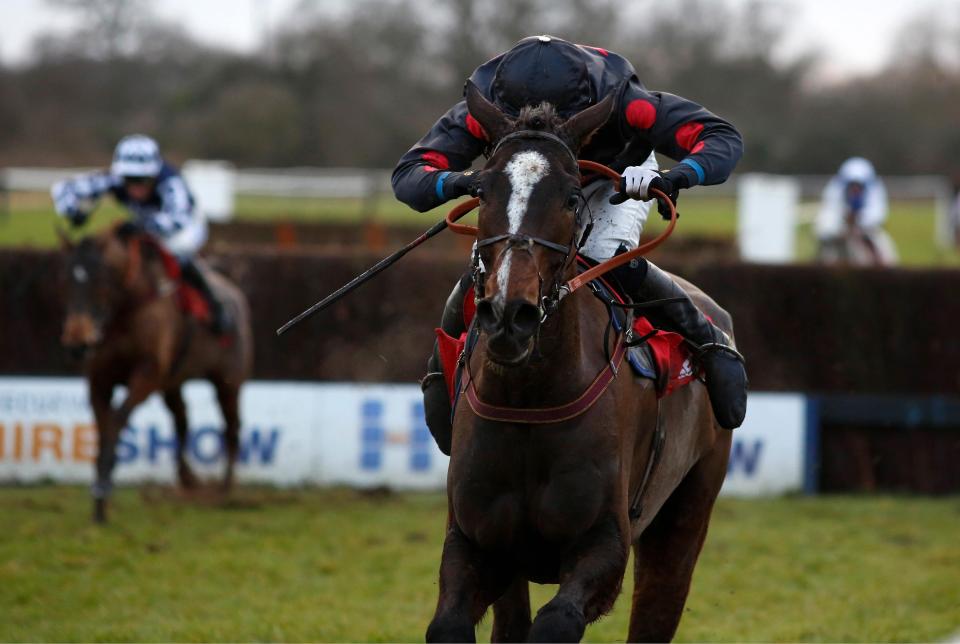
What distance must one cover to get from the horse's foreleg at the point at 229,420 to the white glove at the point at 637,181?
21.6 ft

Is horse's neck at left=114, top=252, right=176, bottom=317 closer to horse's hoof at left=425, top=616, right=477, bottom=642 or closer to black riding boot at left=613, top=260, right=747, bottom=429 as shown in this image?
black riding boot at left=613, top=260, right=747, bottom=429

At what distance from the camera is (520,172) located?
355 centimetres

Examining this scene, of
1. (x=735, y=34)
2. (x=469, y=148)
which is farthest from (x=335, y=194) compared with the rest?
(x=469, y=148)

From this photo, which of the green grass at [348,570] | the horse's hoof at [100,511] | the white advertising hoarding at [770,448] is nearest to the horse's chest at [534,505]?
the green grass at [348,570]

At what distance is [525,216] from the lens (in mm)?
3494

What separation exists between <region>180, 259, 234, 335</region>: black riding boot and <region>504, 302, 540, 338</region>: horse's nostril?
22.7 ft

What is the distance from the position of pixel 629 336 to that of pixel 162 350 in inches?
227

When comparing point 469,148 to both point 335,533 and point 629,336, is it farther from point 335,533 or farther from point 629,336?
point 335,533

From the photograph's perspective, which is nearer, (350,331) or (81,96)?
(350,331)

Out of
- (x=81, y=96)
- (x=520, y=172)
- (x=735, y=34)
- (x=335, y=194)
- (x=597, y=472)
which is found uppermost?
(x=735, y=34)

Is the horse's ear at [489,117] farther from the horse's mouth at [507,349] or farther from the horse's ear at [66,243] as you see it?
the horse's ear at [66,243]

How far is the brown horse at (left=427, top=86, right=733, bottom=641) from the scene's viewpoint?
3467 mm

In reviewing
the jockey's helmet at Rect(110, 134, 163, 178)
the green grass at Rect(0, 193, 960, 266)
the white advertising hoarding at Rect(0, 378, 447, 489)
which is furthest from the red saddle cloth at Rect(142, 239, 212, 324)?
the green grass at Rect(0, 193, 960, 266)

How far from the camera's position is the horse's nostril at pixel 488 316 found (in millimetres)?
3309
